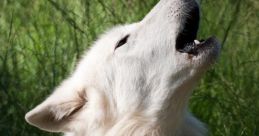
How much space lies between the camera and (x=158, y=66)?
494cm

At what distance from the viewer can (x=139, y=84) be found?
502 centimetres

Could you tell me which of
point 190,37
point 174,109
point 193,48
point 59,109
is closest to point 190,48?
point 193,48

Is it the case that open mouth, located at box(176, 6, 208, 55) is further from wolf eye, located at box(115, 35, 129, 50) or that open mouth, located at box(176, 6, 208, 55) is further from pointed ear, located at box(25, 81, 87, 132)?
pointed ear, located at box(25, 81, 87, 132)

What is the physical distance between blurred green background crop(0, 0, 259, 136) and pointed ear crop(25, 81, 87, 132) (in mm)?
1744

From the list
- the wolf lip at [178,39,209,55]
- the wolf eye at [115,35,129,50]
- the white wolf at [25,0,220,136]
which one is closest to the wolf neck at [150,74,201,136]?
the white wolf at [25,0,220,136]

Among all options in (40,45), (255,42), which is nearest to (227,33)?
(255,42)

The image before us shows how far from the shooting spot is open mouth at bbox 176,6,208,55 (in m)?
4.85

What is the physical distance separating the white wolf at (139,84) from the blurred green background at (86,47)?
160 centimetres

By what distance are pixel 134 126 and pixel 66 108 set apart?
450mm

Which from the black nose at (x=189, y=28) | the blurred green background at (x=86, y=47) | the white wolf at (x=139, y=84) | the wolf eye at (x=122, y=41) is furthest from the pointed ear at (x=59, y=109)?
the blurred green background at (x=86, y=47)

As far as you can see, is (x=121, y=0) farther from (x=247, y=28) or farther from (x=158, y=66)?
(x=158, y=66)

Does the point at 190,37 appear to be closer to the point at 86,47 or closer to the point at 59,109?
the point at 59,109

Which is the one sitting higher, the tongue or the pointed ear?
the pointed ear

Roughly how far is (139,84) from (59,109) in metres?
0.53
